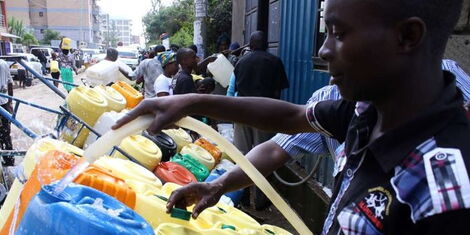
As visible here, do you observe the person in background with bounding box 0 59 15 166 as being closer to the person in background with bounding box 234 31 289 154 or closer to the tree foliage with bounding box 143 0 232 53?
the person in background with bounding box 234 31 289 154

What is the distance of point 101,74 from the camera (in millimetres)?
6125

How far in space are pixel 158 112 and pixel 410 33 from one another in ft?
2.11

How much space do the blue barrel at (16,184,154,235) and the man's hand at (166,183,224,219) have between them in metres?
0.25

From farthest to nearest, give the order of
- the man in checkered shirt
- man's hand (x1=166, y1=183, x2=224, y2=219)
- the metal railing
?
the metal railing < man's hand (x1=166, y1=183, x2=224, y2=219) < the man in checkered shirt

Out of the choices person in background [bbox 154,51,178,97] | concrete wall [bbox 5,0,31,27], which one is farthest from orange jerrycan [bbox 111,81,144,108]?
concrete wall [bbox 5,0,31,27]

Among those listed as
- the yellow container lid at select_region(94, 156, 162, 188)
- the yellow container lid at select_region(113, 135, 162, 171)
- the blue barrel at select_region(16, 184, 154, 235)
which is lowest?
the yellow container lid at select_region(113, 135, 162, 171)

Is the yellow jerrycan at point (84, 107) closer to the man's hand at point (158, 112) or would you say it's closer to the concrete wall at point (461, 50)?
the man's hand at point (158, 112)

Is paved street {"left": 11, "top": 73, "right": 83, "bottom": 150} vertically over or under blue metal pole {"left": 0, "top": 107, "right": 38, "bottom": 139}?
under

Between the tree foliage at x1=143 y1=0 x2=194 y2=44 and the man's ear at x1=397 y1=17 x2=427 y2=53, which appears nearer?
the man's ear at x1=397 y1=17 x2=427 y2=53

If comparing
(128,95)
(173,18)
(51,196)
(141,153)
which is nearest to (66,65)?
(128,95)

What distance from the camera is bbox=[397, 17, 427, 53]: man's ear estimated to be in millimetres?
745

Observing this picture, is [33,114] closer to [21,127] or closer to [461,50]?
[21,127]

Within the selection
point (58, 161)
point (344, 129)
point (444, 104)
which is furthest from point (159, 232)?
point (444, 104)

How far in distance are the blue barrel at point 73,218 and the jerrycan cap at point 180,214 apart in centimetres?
24
